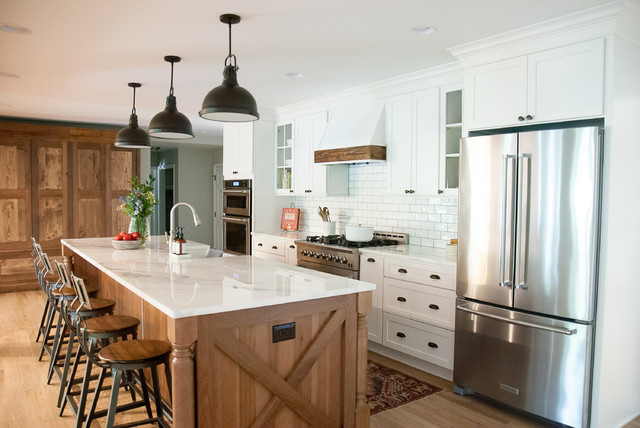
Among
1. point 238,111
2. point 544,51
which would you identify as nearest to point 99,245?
point 238,111

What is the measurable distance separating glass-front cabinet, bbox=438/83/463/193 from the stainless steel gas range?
0.95 metres

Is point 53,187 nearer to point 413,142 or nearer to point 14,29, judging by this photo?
point 14,29

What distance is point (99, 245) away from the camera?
4.71 meters

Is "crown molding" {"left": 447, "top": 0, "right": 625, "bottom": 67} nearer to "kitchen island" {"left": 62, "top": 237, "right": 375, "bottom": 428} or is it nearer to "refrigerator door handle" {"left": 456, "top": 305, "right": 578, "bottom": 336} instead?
"refrigerator door handle" {"left": 456, "top": 305, "right": 578, "bottom": 336}

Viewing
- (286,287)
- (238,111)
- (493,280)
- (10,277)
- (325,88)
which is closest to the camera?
(286,287)

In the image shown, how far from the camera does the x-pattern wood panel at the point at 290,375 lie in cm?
238

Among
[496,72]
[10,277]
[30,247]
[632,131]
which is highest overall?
[496,72]

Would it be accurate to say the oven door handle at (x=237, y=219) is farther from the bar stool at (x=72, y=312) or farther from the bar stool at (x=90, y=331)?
the bar stool at (x=90, y=331)

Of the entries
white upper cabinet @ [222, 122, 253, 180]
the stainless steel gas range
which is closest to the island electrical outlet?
the stainless steel gas range

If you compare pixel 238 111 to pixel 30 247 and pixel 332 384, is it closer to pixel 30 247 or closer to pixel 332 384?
pixel 332 384

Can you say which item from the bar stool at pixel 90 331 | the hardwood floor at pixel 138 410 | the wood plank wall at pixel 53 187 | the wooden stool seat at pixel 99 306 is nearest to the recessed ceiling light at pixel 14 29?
the bar stool at pixel 90 331

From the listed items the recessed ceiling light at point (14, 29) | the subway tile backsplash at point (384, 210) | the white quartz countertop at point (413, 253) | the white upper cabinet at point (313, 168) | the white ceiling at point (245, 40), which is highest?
the white ceiling at point (245, 40)

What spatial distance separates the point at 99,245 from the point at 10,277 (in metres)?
3.73

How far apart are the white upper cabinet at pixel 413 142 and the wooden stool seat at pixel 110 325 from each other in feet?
8.90
